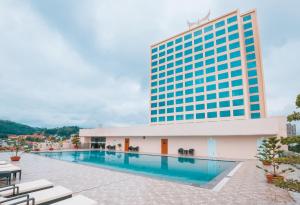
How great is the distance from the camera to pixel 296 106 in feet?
12.3

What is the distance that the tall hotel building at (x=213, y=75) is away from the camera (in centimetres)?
3200

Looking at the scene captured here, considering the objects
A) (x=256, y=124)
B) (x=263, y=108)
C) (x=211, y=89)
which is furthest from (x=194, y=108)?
(x=256, y=124)

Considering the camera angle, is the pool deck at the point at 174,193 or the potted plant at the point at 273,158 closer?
the pool deck at the point at 174,193

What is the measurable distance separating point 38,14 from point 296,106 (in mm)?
14897

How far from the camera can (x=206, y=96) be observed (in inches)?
1388

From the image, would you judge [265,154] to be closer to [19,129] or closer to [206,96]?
[206,96]

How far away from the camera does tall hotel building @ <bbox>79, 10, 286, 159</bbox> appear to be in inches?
773

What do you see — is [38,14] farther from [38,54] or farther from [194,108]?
[194,108]

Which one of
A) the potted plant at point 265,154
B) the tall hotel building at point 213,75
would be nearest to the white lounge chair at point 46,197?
the potted plant at point 265,154

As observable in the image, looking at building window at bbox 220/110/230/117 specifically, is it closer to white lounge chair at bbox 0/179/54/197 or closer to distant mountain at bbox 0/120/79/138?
white lounge chair at bbox 0/179/54/197

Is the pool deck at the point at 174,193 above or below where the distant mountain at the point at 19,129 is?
below

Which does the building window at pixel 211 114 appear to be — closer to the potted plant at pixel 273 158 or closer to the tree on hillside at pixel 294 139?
the potted plant at pixel 273 158

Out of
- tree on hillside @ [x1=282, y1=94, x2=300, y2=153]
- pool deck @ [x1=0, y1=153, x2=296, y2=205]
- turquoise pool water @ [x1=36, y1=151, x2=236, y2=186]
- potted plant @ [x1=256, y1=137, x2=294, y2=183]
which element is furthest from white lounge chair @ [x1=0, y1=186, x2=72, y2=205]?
potted plant @ [x1=256, y1=137, x2=294, y2=183]

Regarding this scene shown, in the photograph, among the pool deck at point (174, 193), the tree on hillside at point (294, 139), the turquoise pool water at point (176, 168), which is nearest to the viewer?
the tree on hillside at point (294, 139)
